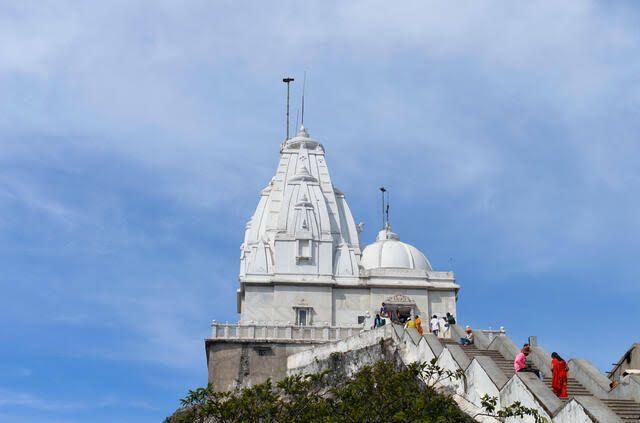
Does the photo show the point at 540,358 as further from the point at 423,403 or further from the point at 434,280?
the point at 434,280

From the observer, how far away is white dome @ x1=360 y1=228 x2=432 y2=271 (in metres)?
55.1

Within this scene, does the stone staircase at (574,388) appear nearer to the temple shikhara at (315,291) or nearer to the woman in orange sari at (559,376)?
the woman in orange sari at (559,376)

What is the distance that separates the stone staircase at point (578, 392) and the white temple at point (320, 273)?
1529cm

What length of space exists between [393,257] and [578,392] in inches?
1054

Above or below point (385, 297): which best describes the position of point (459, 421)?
below

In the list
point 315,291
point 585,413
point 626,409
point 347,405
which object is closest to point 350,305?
point 315,291

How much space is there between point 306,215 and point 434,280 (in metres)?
7.35

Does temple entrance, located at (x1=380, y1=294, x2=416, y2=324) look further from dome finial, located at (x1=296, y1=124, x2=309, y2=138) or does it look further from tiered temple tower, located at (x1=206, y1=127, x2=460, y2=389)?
dome finial, located at (x1=296, y1=124, x2=309, y2=138)

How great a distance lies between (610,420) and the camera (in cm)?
2273

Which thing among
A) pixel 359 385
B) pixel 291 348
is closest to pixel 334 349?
pixel 291 348

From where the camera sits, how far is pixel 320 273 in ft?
176

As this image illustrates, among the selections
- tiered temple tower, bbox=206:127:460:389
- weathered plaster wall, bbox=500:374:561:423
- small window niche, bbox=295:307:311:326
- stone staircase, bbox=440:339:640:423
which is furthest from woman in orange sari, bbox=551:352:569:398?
small window niche, bbox=295:307:311:326

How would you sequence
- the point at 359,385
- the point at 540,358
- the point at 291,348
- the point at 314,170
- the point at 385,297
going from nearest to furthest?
the point at 359,385 → the point at 540,358 → the point at 291,348 → the point at 385,297 → the point at 314,170

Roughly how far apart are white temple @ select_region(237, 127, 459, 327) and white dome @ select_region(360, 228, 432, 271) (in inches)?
2.0
